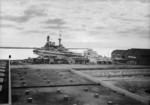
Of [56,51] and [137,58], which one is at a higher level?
[56,51]

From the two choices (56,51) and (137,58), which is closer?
(137,58)

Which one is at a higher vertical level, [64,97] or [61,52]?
[61,52]

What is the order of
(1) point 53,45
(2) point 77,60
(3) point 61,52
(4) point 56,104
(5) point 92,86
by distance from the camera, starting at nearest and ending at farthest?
(4) point 56,104, (5) point 92,86, (2) point 77,60, (3) point 61,52, (1) point 53,45

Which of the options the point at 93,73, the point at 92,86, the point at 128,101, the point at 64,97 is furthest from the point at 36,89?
the point at 93,73

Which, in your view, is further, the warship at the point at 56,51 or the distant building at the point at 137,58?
the warship at the point at 56,51

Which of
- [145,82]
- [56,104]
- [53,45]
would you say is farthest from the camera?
[53,45]

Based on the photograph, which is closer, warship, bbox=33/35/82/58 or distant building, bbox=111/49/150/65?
distant building, bbox=111/49/150/65

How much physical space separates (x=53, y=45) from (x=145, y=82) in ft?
203

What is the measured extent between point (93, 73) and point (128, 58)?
3321 cm

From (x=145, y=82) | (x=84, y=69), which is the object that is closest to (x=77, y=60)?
(x=84, y=69)

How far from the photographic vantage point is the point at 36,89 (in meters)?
23.6

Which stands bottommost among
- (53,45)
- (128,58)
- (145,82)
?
(145,82)

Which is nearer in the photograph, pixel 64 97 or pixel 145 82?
pixel 64 97

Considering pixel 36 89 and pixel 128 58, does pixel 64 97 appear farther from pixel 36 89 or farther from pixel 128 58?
pixel 128 58
